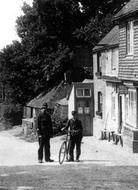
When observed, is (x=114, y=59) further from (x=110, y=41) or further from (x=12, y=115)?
(x=12, y=115)

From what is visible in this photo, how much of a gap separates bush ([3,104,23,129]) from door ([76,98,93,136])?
25093 millimetres

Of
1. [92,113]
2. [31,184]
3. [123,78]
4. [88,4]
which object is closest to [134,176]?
[31,184]

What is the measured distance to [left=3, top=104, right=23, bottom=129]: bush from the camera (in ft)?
195

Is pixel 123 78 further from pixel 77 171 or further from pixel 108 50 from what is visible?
pixel 77 171

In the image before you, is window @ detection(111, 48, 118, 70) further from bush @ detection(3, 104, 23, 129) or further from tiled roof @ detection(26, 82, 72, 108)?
bush @ detection(3, 104, 23, 129)

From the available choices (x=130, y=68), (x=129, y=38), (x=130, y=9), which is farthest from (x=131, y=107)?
(x=130, y=9)

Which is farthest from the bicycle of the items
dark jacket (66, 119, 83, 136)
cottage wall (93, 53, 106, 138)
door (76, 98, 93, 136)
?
door (76, 98, 93, 136)

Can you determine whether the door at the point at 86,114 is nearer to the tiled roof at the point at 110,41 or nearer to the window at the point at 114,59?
the tiled roof at the point at 110,41

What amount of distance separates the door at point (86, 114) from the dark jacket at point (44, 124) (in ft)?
51.0

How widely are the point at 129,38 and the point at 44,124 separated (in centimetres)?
827

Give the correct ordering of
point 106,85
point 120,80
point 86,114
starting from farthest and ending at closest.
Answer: point 86,114
point 106,85
point 120,80

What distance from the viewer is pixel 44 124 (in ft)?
62.2

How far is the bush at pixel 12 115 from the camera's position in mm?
59531

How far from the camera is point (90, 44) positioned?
148ft
